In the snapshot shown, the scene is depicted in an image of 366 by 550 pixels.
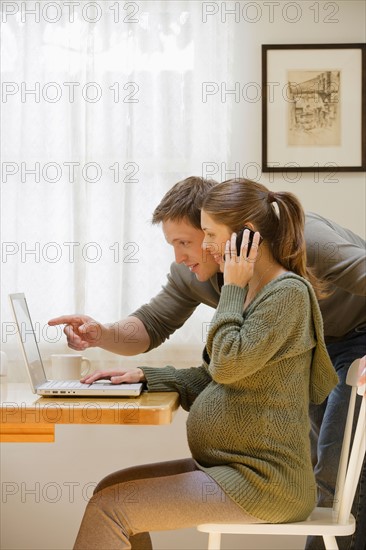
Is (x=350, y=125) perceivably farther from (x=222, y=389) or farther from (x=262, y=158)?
(x=222, y=389)

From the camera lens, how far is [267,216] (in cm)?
190

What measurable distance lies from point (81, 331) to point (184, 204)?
0.45m

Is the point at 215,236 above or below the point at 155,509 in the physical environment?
above

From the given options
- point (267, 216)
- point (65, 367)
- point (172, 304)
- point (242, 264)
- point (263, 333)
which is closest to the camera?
point (263, 333)

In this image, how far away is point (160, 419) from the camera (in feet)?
5.59

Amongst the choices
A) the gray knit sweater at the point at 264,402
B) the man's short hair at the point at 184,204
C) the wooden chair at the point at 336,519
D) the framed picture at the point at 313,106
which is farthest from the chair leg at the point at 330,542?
the framed picture at the point at 313,106

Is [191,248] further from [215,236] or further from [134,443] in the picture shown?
[134,443]

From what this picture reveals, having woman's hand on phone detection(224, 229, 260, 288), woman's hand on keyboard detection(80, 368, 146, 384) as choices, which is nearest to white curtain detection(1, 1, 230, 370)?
woman's hand on keyboard detection(80, 368, 146, 384)

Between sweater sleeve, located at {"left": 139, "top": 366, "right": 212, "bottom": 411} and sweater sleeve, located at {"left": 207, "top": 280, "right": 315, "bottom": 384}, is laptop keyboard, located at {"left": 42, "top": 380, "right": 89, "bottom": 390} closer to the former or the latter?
sweater sleeve, located at {"left": 139, "top": 366, "right": 212, "bottom": 411}

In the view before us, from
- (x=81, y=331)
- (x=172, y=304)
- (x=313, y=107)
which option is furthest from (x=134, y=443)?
(x=313, y=107)

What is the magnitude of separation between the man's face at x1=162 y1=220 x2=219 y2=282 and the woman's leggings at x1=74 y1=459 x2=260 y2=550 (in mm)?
627

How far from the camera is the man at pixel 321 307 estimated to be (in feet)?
6.94

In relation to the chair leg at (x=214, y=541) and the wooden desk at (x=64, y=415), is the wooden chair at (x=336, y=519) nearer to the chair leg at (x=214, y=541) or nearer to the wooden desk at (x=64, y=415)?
the chair leg at (x=214, y=541)

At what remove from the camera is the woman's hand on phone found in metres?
1.80
